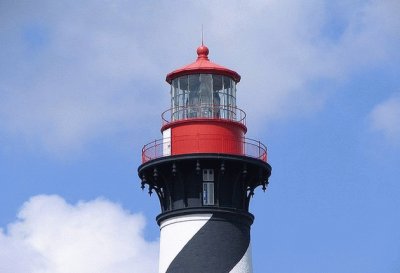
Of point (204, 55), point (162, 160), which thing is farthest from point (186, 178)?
point (204, 55)

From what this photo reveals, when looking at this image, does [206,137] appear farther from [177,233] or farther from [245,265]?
[245,265]

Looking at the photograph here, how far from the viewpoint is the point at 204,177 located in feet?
159

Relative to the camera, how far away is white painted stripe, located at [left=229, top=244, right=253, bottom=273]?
158 ft

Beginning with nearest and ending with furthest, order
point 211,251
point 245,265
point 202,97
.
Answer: point 211,251 < point 245,265 < point 202,97

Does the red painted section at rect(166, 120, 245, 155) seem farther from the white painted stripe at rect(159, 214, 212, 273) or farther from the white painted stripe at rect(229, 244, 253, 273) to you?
the white painted stripe at rect(229, 244, 253, 273)

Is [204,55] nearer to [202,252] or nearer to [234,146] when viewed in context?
[234,146]

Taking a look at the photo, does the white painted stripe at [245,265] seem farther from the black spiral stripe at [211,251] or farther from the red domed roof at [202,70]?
the red domed roof at [202,70]

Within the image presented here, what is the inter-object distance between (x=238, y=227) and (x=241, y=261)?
101cm

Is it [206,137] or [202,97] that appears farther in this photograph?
[202,97]

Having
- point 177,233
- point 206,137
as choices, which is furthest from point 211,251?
point 206,137

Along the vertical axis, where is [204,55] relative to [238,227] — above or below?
above

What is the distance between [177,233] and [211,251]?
47.0 inches

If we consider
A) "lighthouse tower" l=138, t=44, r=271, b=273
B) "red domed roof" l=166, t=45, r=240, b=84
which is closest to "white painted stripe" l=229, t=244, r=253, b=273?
"lighthouse tower" l=138, t=44, r=271, b=273

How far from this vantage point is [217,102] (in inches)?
1955
